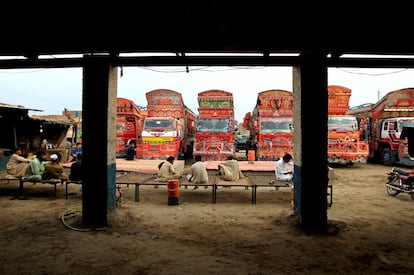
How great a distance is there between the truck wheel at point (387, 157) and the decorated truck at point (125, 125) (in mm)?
14547

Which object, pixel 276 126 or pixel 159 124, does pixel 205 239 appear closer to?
pixel 276 126

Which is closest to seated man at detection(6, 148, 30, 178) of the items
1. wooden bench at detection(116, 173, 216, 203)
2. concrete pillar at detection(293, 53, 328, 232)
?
A: wooden bench at detection(116, 173, 216, 203)

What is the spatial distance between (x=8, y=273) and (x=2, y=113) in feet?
39.9

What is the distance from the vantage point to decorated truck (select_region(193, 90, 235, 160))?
1505 cm

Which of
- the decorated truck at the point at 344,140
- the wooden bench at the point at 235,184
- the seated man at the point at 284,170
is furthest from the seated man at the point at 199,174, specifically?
the decorated truck at the point at 344,140

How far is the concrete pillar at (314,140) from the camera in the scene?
5.58 metres

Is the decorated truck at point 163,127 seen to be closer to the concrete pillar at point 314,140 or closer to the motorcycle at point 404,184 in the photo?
the motorcycle at point 404,184

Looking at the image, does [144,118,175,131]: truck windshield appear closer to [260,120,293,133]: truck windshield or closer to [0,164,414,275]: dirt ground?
[260,120,293,133]: truck windshield

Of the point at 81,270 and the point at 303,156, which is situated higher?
the point at 303,156
